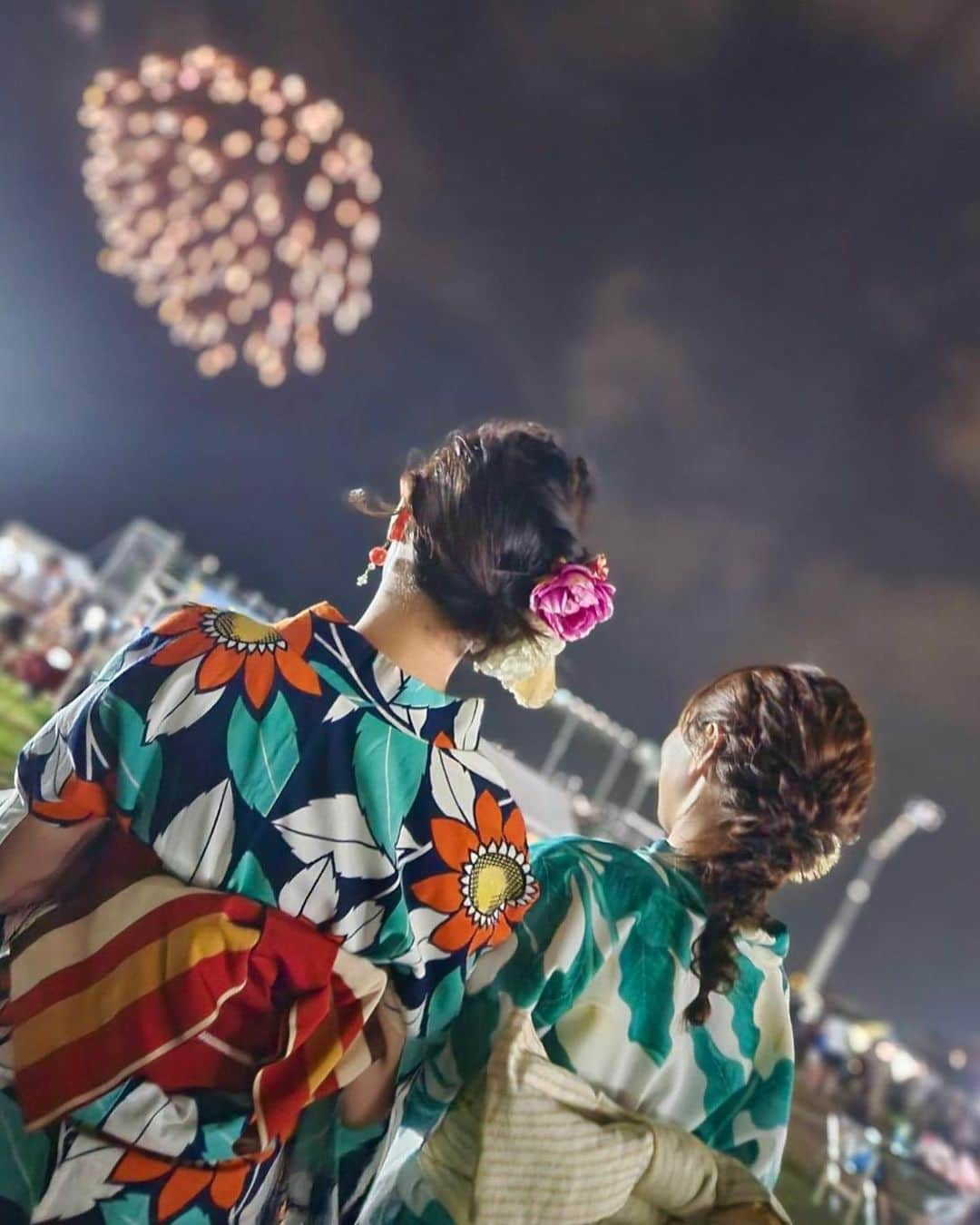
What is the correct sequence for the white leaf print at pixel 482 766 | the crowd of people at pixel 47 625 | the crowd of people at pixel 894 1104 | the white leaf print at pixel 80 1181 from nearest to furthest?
the white leaf print at pixel 80 1181, the white leaf print at pixel 482 766, the crowd of people at pixel 47 625, the crowd of people at pixel 894 1104

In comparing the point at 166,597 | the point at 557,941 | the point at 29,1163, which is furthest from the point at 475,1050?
the point at 166,597

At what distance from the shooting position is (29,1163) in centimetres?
114

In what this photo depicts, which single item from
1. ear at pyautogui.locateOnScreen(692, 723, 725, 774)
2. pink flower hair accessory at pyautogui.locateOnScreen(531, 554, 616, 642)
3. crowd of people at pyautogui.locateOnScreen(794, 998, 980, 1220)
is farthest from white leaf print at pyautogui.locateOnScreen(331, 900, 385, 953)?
crowd of people at pyautogui.locateOnScreen(794, 998, 980, 1220)

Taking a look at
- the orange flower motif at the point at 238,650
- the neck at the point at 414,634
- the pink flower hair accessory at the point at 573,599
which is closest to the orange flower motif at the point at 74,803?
the orange flower motif at the point at 238,650

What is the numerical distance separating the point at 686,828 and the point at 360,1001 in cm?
70

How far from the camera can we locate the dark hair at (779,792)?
4.91 feet

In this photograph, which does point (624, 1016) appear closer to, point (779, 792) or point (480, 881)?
point (480, 881)

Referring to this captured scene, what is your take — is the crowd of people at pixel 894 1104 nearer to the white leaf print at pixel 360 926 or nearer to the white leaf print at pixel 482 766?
the white leaf print at pixel 482 766

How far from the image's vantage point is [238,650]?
1.23m

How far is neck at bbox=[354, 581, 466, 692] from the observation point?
1336 millimetres

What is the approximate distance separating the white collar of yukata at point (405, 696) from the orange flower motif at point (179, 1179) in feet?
2.10

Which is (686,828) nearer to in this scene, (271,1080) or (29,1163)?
(271,1080)

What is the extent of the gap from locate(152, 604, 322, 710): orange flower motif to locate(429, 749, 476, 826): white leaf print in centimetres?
21

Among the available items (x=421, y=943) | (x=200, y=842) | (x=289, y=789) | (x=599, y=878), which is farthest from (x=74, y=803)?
(x=599, y=878)
